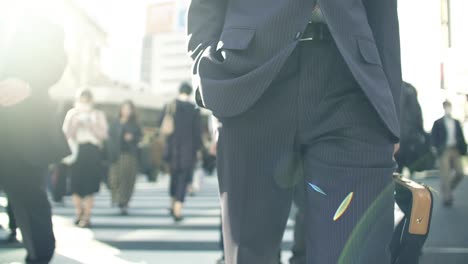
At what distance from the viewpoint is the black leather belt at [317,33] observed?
4.41 feet

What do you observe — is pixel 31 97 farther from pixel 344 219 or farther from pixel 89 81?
pixel 89 81

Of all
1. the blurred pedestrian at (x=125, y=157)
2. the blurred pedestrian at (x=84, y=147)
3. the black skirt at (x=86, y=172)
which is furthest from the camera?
the blurred pedestrian at (x=125, y=157)

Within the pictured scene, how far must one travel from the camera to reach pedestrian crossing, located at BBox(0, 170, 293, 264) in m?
3.60

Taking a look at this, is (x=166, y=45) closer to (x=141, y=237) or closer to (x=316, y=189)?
(x=141, y=237)

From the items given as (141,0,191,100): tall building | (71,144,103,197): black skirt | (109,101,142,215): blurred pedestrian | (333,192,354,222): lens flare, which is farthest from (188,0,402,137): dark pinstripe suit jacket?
(141,0,191,100): tall building

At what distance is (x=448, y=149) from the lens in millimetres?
6375

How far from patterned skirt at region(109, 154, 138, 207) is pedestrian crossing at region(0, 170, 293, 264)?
0.25 metres

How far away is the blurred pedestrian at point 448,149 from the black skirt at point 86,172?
4.06m

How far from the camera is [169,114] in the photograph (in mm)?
5961

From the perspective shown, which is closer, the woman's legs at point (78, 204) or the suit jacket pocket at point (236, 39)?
the suit jacket pocket at point (236, 39)

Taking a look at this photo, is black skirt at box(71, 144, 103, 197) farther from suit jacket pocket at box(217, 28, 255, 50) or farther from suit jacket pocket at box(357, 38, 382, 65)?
suit jacket pocket at box(357, 38, 382, 65)

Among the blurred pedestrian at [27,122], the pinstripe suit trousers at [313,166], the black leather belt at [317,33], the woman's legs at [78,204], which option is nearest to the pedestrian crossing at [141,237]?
the woman's legs at [78,204]

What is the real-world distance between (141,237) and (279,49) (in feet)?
11.8

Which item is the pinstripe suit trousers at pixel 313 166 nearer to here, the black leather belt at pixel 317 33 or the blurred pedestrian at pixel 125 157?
the black leather belt at pixel 317 33
